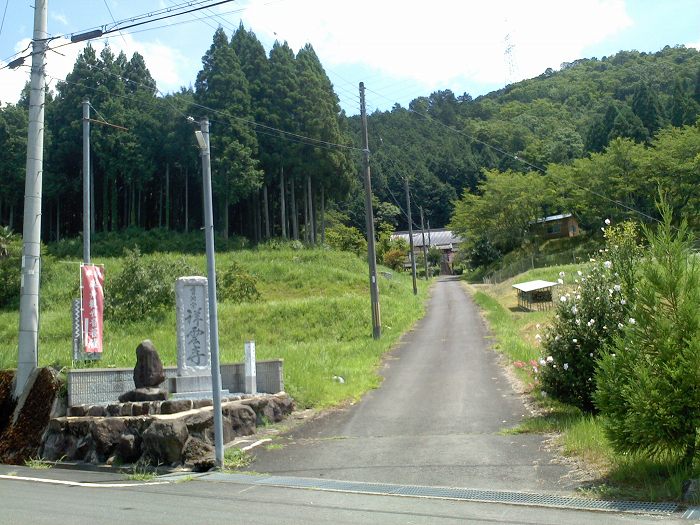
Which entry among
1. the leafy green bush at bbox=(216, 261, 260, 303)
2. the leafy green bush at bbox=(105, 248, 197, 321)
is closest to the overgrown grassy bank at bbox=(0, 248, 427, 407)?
the leafy green bush at bbox=(105, 248, 197, 321)

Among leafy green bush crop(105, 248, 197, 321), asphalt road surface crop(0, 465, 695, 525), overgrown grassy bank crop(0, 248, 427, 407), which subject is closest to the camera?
asphalt road surface crop(0, 465, 695, 525)

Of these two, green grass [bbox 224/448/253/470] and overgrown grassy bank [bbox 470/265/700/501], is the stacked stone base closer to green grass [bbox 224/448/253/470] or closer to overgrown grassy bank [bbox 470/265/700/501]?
green grass [bbox 224/448/253/470]

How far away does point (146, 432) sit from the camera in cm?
1217

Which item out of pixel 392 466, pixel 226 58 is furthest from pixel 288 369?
pixel 226 58

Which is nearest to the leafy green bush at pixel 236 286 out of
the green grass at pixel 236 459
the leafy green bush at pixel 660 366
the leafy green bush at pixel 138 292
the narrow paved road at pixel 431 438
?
the leafy green bush at pixel 138 292

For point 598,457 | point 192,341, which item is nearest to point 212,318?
point 192,341

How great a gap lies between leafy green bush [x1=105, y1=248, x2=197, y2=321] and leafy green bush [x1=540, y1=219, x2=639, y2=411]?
23.4 m

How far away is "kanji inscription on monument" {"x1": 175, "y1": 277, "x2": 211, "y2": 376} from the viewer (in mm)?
15352

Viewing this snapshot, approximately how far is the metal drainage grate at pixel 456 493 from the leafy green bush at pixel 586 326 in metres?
4.38

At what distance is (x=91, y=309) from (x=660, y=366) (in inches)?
542

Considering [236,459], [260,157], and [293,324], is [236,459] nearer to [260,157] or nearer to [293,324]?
[293,324]

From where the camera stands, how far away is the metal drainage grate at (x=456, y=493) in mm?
8008

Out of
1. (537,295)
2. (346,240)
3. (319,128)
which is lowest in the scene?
(537,295)

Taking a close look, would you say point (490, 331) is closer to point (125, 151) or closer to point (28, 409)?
point (28, 409)
